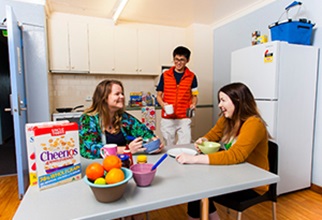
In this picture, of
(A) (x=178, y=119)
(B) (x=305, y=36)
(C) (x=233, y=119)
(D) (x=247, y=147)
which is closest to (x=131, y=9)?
(A) (x=178, y=119)

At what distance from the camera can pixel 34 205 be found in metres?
0.71

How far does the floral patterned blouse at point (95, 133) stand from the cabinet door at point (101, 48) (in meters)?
2.14

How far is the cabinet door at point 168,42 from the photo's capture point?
383 cm

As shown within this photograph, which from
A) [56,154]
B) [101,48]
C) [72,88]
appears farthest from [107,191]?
[72,88]

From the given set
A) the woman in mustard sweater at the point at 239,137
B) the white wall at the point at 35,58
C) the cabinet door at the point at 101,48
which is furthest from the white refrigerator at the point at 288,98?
the white wall at the point at 35,58

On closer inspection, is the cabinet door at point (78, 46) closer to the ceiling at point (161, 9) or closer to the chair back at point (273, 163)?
the ceiling at point (161, 9)

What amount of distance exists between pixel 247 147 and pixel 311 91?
67.5 inches

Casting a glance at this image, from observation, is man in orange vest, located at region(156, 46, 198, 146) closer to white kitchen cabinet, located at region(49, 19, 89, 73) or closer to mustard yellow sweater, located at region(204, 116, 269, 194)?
mustard yellow sweater, located at region(204, 116, 269, 194)

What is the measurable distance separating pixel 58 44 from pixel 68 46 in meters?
0.14

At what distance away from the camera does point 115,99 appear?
1459 millimetres

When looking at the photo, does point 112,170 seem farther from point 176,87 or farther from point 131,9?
point 131,9

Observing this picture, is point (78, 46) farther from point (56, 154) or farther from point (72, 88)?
point (56, 154)

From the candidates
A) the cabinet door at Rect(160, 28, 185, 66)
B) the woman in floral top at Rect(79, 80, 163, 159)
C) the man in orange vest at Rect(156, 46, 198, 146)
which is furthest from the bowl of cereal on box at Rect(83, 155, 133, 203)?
the cabinet door at Rect(160, 28, 185, 66)

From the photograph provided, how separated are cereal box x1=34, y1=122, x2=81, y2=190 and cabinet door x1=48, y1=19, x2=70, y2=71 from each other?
8.86ft
